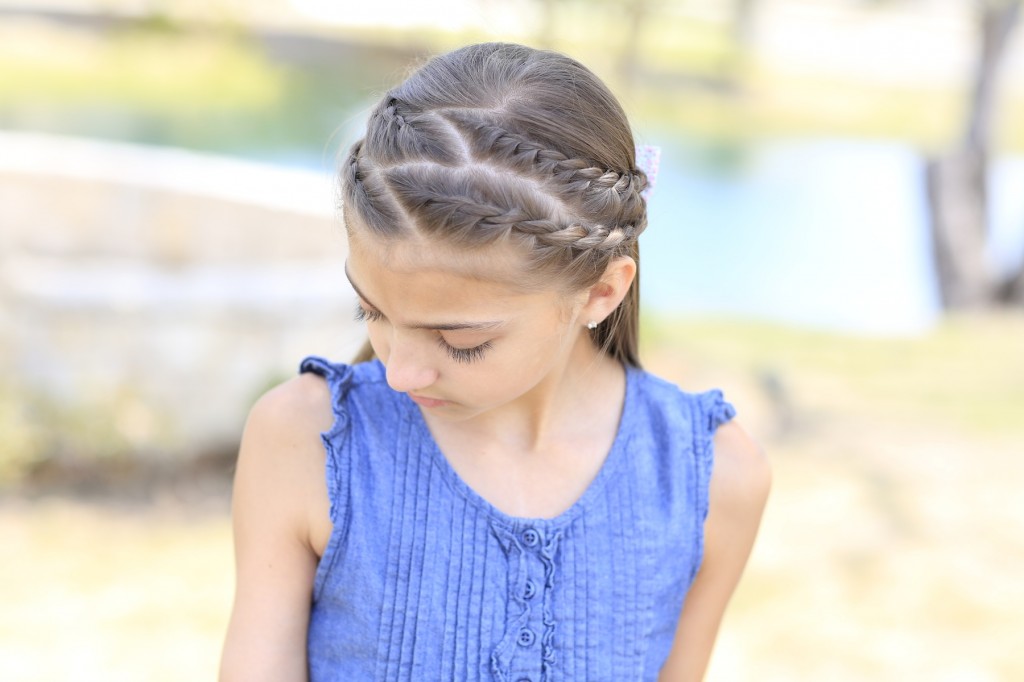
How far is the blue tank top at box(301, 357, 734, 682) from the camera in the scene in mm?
1395

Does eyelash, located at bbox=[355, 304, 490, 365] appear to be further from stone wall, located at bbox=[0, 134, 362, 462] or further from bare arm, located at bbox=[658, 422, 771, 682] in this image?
stone wall, located at bbox=[0, 134, 362, 462]

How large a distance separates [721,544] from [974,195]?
7773mm

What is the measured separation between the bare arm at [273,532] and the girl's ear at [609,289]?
0.34 meters

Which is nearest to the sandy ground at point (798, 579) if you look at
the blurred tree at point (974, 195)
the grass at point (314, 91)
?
the blurred tree at point (974, 195)

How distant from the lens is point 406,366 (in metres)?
1.31

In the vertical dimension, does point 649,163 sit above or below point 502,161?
above

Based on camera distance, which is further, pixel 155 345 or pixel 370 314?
pixel 155 345

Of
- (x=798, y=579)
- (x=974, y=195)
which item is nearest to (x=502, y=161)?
(x=798, y=579)

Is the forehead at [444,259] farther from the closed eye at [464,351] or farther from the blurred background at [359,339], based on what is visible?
the blurred background at [359,339]

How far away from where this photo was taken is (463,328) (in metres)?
1.30

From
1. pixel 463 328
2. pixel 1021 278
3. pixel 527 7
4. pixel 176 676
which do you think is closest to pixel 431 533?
pixel 463 328

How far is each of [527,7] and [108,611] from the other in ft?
34.4

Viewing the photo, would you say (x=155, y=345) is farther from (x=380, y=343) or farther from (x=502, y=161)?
(x=502, y=161)

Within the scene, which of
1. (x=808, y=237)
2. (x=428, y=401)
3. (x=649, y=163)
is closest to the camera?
(x=428, y=401)
